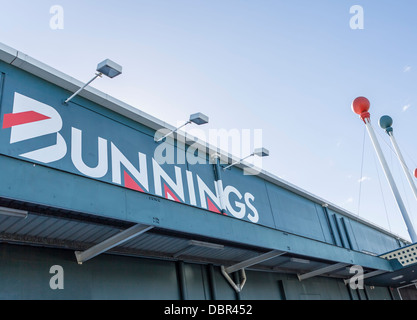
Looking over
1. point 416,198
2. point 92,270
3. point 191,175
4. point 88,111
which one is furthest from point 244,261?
point 416,198

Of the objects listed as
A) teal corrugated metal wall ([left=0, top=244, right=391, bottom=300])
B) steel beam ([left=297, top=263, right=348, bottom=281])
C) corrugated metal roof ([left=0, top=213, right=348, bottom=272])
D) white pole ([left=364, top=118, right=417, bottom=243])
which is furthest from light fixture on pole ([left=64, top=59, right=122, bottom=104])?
white pole ([left=364, top=118, right=417, bottom=243])

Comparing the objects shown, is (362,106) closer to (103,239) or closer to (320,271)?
(320,271)

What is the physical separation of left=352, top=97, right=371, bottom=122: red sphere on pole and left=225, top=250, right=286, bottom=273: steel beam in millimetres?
19171

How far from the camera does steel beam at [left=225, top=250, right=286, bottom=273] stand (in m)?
12.9

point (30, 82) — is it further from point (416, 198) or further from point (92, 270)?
point (416, 198)

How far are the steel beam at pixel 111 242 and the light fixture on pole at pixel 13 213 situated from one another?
2.21 metres

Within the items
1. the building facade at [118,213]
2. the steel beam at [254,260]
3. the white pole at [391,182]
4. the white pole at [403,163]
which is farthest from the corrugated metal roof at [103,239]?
the white pole at [403,163]

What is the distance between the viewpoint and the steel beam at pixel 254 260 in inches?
507

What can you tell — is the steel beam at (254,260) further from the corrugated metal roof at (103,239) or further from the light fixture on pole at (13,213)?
the light fixture on pole at (13,213)

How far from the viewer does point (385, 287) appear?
25.6 meters

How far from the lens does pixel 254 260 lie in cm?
1302

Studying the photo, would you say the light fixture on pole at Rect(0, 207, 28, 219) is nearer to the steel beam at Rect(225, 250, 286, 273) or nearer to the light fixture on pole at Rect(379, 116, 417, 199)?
the steel beam at Rect(225, 250, 286, 273)
